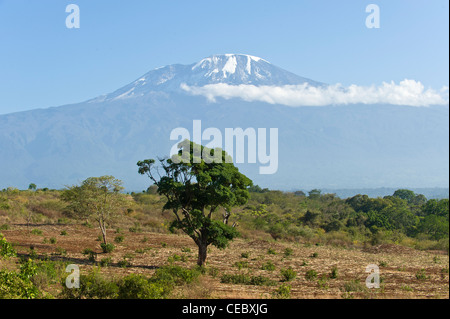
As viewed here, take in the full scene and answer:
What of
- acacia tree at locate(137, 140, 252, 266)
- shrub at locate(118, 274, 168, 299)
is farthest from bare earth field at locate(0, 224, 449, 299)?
acacia tree at locate(137, 140, 252, 266)

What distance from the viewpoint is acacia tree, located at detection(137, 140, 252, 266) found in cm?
→ 2069

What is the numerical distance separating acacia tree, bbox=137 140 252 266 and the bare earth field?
2.05m

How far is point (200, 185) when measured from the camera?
21.4 m

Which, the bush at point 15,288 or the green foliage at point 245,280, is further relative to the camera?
the green foliage at point 245,280

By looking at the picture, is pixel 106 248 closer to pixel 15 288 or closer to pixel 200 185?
pixel 200 185

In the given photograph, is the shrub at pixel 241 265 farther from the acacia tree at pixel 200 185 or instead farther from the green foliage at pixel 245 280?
the green foliage at pixel 245 280

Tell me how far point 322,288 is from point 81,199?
17.5m

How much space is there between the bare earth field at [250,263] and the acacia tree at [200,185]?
2.05 meters

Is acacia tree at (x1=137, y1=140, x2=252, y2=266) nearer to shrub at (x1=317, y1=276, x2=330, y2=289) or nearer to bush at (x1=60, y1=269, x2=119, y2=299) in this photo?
shrub at (x1=317, y1=276, x2=330, y2=289)

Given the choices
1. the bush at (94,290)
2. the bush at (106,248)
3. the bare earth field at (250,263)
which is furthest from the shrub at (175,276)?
the bush at (106,248)

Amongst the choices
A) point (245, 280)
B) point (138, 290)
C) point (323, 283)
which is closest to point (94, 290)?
point (138, 290)

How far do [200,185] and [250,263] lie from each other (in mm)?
6814

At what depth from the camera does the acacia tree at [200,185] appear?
2069 centimetres
